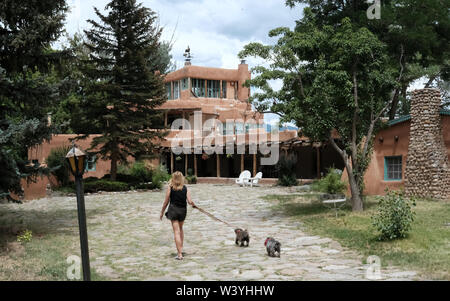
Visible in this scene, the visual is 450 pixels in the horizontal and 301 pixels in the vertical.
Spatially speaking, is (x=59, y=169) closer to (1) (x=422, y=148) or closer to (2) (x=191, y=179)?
(2) (x=191, y=179)

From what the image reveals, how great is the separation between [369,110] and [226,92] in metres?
24.8

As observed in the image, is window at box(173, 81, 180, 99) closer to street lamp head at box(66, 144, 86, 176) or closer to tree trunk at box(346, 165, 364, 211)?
tree trunk at box(346, 165, 364, 211)

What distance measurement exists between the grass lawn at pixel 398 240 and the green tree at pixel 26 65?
685 cm

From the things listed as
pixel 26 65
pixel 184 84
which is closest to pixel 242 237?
pixel 26 65

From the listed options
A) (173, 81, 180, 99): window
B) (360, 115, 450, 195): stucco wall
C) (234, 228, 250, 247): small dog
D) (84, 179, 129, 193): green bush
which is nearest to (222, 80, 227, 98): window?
(173, 81, 180, 99): window

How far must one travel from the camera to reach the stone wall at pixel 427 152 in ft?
49.8

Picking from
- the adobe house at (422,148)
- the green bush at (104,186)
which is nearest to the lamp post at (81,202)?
the adobe house at (422,148)

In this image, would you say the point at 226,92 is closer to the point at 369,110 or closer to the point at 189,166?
the point at 189,166

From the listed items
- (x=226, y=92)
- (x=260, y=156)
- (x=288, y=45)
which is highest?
(x=226, y=92)

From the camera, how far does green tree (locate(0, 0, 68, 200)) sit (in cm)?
937

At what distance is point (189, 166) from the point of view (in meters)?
33.4
